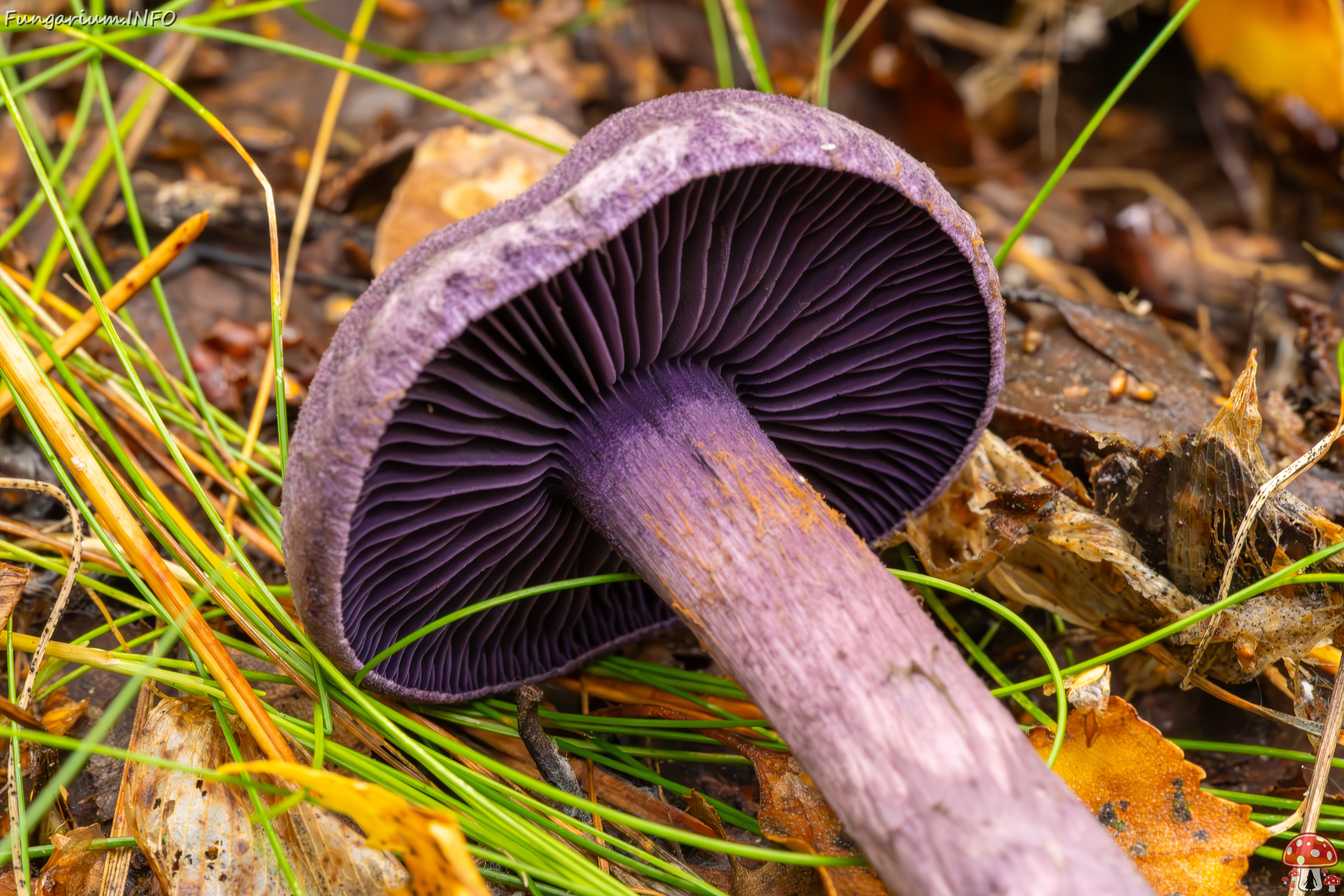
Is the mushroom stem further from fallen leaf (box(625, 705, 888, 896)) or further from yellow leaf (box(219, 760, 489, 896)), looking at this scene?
yellow leaf (box(219, 760, 489, 896))

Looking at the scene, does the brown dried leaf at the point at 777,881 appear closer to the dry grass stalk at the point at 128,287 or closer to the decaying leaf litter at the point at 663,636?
the decaying leaf litter at the point at 663,636

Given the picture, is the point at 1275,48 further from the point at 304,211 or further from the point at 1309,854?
the point at 304,211

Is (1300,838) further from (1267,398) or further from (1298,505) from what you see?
(1267,398)

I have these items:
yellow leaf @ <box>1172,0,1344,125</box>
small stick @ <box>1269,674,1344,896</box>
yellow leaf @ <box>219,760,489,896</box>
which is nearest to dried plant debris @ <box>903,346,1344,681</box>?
small stick @ <box>1269,674,1344,896</box>

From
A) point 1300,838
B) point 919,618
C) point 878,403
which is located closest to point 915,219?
point 878,403

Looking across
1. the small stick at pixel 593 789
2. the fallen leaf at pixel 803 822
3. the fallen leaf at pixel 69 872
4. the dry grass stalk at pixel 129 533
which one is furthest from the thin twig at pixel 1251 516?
the fallen leaf at pixel 69 872

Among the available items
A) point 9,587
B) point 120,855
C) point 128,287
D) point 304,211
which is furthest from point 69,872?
point 304,211
